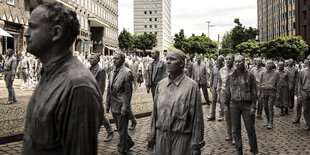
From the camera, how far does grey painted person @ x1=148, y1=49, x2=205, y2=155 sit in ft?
11.8

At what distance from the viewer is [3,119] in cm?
914

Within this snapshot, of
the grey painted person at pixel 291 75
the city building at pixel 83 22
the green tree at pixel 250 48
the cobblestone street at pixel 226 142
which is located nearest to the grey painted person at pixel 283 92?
the grey painted person at pixel 291 75

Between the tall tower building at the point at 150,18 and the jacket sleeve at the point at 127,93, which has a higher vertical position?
the tall tower building at the point at 150,18

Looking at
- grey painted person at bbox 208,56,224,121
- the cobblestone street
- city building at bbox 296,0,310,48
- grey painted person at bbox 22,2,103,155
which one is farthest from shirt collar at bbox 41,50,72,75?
city building at bbox 296,0,310,48

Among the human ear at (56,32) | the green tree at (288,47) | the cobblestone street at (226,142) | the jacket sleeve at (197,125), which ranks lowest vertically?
the cobblestone street at (226,142)

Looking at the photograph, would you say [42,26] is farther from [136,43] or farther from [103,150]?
[136,43]

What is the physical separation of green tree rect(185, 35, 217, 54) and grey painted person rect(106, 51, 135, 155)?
6898 cm

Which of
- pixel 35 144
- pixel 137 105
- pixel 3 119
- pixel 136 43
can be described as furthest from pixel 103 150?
pixel 136 43

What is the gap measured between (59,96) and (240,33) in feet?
259

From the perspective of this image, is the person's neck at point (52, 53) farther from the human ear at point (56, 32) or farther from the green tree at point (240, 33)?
the green tree at point (240, 33)

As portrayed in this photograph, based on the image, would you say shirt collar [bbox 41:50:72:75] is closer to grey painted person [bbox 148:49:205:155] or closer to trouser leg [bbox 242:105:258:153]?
grey painted person [bbox 148:49:205:155]

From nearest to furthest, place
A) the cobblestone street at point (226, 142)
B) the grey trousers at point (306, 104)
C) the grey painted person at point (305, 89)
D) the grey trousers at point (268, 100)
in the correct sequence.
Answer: the cobblestone street at point (226, 142)
the grey painted person at point (305, 89)
the grey trousers at point (306, 104)
the grey trousers at point (268, 100)

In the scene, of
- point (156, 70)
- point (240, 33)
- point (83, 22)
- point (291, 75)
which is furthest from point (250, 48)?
point (156, 70)

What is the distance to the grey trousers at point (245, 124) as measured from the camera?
6.24m
